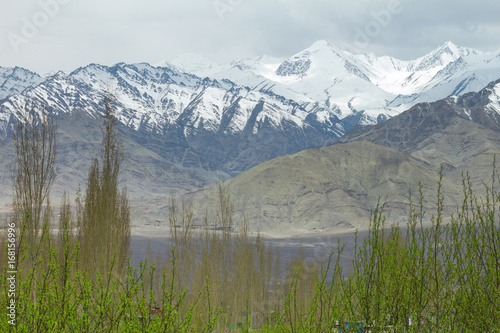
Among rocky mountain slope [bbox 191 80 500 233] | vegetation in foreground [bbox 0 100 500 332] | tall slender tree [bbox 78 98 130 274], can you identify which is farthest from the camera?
rocky mountain slope [bbox 191 80 500 233]

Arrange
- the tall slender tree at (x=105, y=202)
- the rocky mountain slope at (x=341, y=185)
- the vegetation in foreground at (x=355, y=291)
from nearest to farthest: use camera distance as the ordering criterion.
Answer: the vegetation in foreground at (x=355, y=291), the tall slender tree at (x=105, y=202), the rocky mountain slope at (x=341, y=185)

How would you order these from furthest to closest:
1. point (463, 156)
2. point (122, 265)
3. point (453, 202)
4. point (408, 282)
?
point (463, 156)
point (453, 202)
point (122, 265)
point (408, 282)

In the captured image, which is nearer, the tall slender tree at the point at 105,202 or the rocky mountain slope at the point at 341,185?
the tall slender tree at the point at 105,202

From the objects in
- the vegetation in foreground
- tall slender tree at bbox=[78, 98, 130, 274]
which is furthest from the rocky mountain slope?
the vegetation in foreground

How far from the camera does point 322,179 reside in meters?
166

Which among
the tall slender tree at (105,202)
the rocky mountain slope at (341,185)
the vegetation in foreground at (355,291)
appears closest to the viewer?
the vegetation in foreground at (355,291)

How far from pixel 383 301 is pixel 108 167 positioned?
14196mm

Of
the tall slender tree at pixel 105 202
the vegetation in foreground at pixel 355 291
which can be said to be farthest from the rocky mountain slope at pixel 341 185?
the vegetation in foreground at pixel 355 291

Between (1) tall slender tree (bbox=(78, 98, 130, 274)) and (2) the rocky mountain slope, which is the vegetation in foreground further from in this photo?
(2) the rocky mountain slope

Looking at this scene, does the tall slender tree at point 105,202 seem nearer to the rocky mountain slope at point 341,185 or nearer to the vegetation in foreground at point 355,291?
the vegetation in foreground at point 355,291

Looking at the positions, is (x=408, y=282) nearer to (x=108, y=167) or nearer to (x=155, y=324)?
(x=155, y=324)

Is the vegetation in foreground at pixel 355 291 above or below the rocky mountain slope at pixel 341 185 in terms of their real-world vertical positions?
below

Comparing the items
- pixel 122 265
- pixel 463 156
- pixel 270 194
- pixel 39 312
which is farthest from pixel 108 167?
pixel 463 156

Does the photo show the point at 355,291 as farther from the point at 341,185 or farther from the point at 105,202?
the point at 341,185
